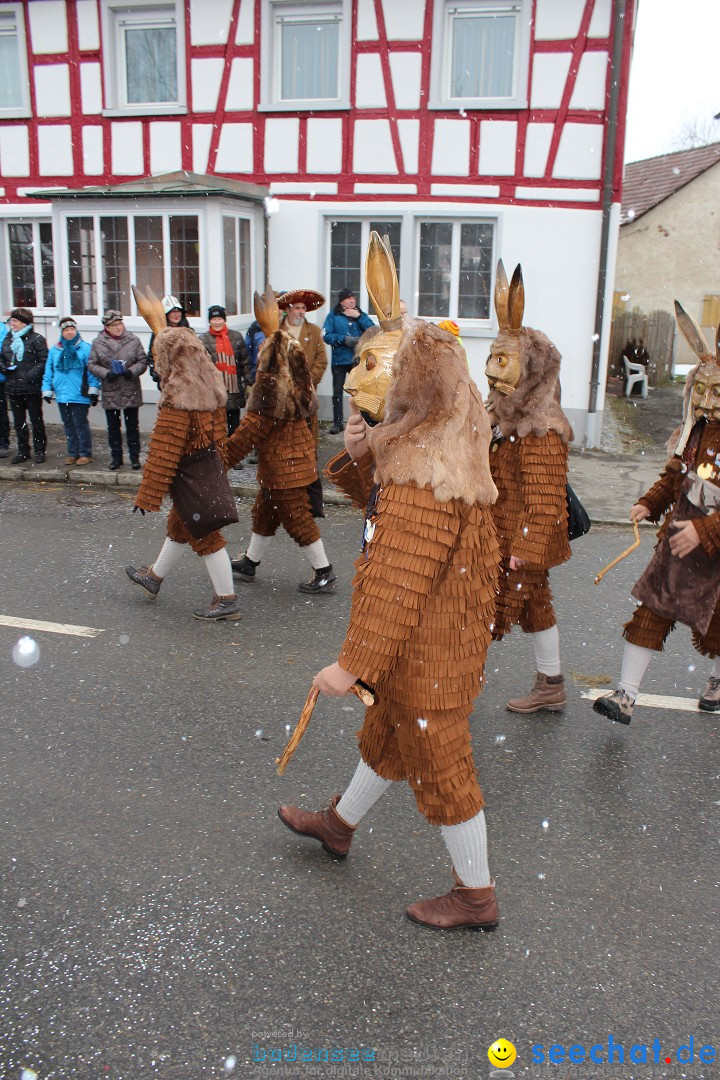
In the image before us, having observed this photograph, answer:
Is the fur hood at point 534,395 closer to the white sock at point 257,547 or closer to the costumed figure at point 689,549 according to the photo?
the costumed figure at point 689,549

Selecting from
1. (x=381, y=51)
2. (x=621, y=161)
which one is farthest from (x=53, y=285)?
(x=621, y=161)

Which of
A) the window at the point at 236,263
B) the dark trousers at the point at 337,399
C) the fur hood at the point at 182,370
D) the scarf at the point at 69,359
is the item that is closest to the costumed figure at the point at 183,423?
the fur hood at the point at 182,370

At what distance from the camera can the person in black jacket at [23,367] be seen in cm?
1044

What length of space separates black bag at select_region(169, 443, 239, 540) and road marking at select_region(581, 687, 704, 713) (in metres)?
2.37

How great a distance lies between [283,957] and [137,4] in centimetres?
1380

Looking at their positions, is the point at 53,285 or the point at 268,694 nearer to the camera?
the point at 268,694

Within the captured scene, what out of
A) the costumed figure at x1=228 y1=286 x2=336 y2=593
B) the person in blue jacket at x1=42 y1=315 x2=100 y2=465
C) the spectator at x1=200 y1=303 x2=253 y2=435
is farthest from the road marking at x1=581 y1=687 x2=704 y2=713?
the person in blue jacket at x1=42 y1=315 x2=100 y2=465

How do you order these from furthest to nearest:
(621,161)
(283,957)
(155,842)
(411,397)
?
(621,161) < (155,842) < (283,957) < (411,397)

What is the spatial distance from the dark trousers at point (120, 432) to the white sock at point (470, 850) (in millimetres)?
8260

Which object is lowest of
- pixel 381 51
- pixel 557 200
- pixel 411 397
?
pixel 411 397

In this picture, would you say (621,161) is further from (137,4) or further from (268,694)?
(268,694)

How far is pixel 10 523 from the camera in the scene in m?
8.30

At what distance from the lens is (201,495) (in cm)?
563

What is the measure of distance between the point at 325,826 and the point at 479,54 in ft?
38.7
